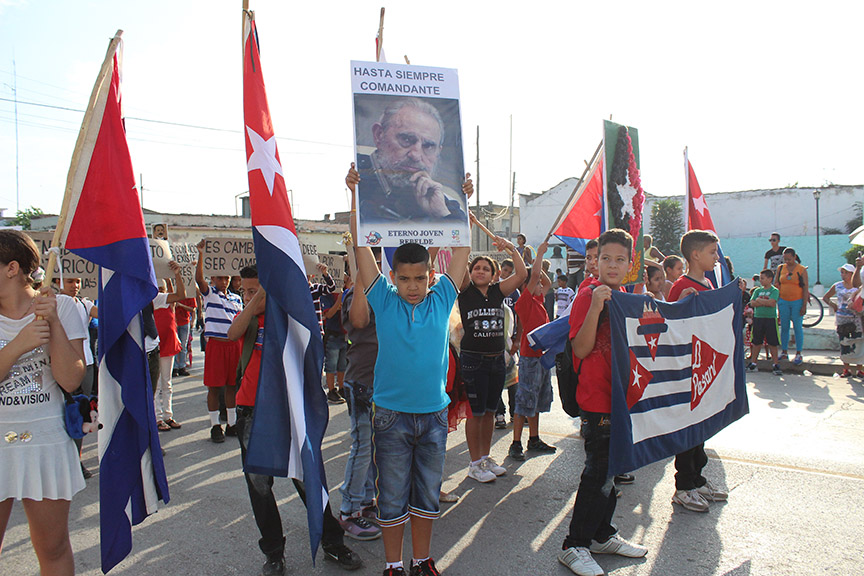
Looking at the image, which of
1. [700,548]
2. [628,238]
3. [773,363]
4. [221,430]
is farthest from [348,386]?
[773,363]

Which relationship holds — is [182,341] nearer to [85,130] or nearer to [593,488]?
[85,130]

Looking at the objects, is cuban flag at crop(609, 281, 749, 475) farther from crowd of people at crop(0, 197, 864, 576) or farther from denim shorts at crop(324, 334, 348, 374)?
denim shorts at crop(324, 334, 348, 374)

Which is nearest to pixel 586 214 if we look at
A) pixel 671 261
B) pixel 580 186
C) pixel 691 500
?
pixel 580 186

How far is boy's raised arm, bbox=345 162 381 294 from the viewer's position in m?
3.54

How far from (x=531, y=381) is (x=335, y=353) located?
12.1 ft

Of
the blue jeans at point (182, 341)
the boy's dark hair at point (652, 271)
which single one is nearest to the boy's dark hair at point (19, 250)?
the boy's dark hair at point (652, 271)

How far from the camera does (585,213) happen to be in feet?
21.1

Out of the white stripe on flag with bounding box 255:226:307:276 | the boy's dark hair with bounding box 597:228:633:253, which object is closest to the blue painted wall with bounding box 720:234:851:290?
the boy's dark hair with bounding box 597:228:633:253

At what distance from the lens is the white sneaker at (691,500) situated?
4.57 meters

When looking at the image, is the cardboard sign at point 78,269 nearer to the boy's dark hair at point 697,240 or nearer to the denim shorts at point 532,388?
the denim shorts at point 532,388

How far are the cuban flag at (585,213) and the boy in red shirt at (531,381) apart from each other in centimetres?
57

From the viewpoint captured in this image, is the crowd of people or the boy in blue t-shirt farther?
the boy in blue t-shirt

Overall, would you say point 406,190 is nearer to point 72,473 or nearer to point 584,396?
point 584,396

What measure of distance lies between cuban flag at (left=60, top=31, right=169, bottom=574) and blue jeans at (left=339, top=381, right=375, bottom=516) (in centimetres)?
134
